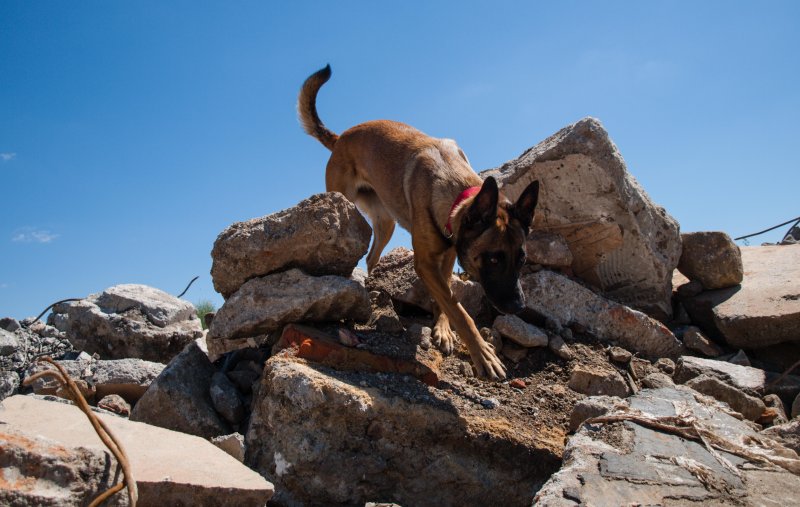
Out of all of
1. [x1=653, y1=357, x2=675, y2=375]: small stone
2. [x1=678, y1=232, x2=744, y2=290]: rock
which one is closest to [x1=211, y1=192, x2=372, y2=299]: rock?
[x1=653, y1=357, x2=675, y2=375]: small stone

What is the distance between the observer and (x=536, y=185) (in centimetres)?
473

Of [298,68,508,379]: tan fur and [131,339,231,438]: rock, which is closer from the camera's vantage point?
[131,339,231,438]: rock

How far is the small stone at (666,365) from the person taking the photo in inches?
196

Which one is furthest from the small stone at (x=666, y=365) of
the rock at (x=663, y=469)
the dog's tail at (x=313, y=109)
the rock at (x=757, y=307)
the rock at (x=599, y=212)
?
the dog's tail at (x=313, y=109)

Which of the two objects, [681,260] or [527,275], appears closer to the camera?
[527,275]

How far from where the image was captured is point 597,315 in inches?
213

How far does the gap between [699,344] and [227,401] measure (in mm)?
4475

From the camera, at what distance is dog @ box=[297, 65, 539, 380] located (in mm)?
4594

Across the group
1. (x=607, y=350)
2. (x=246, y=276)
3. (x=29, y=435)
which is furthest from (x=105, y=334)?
(x=607, y=350)

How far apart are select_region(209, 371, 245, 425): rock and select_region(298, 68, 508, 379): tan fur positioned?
5.67 feet

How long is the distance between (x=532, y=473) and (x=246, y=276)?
2705 mm

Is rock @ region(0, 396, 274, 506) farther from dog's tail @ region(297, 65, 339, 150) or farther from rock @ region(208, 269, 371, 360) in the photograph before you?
dog's tail @ region(297, 65, 339, 150)

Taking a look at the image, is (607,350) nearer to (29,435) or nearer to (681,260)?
(681,260)

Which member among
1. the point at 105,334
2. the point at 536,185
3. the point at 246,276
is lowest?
the point at 105,334
